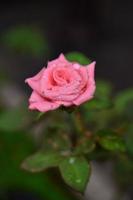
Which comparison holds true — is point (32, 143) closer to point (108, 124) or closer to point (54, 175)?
point (54, 175)

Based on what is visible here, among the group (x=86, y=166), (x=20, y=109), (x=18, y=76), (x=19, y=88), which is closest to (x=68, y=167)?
(x=86, y=166)

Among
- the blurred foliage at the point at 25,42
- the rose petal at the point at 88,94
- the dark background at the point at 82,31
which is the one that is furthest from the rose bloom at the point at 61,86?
the dark background at the point at 82,31

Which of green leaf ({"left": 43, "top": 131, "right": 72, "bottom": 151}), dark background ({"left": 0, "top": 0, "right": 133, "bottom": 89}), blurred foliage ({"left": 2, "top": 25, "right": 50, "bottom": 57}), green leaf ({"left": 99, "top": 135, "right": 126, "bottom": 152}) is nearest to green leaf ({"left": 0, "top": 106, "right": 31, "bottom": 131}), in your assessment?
green leaf ({"left": 43, "top": 131, "right": 72, "bottom": 151})

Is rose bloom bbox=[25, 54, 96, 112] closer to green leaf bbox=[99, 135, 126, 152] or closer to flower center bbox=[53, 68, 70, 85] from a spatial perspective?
flower center bbox=[53, 68, 70, 85]

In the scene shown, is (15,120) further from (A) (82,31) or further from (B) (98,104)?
(A) (82,31)

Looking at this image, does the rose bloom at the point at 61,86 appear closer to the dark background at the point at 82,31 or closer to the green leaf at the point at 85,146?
the green leaf at the point at 85,146

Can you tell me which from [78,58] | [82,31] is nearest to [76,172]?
[78,58]
